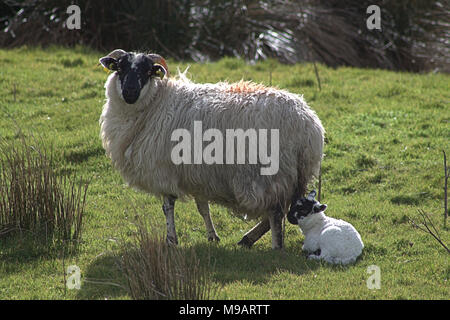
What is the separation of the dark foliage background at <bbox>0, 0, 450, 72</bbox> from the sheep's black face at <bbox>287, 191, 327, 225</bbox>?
8152 millimetres

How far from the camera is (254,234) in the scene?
22.1 feet

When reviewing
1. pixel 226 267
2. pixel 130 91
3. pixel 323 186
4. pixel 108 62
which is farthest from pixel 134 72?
pixel 323 186

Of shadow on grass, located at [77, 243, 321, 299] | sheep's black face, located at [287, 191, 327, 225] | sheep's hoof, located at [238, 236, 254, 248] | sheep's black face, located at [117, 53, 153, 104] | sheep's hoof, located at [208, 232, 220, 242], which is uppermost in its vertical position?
sheep's black face, located at [117, 53, 153, 104]

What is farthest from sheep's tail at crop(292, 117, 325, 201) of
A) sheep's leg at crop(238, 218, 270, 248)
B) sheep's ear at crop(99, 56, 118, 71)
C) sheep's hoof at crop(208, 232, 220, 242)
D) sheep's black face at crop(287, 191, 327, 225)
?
sheep's ear at crop(99, 56, 118, 71)

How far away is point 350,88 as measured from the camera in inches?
469

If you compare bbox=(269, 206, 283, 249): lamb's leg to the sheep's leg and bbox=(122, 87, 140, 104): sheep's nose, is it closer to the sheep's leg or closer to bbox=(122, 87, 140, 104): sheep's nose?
the sheep's leg

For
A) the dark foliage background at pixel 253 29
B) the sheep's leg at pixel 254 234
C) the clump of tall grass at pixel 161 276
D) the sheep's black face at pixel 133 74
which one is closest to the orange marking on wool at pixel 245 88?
the sheep's black face at pixel 133 74

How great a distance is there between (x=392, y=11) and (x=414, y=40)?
0.89 metres

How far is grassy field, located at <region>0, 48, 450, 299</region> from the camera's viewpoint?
18.8ft

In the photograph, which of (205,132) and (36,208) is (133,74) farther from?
(36,208)

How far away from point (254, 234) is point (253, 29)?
359 inches

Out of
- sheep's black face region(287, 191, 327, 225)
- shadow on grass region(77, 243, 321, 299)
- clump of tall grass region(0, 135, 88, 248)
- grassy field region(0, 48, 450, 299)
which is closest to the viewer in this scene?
shadow on grass region(77, 243, 321, 299)

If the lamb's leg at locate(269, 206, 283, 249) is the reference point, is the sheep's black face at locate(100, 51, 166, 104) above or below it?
above

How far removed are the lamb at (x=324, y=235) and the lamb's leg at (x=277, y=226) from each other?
12 centimetres
